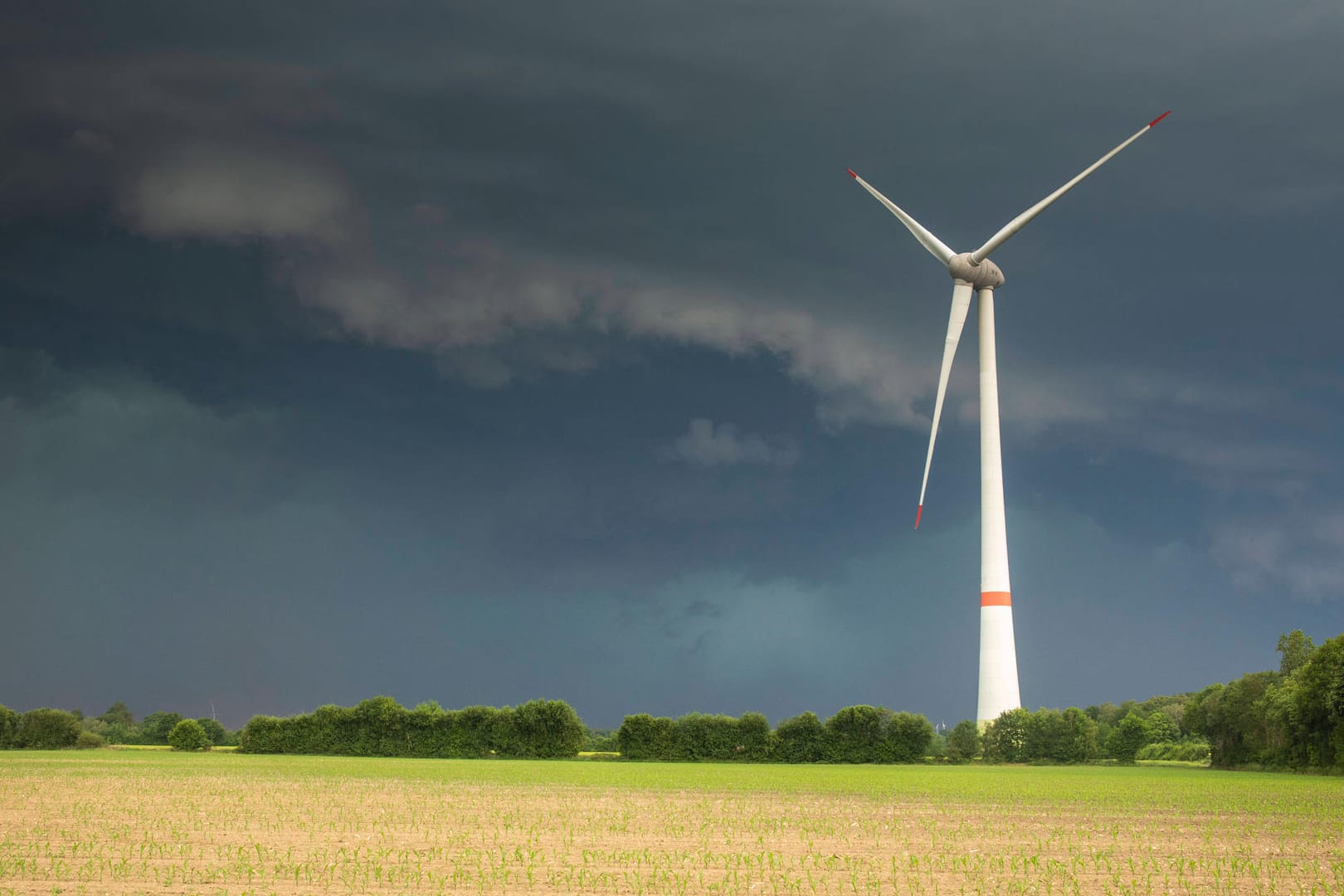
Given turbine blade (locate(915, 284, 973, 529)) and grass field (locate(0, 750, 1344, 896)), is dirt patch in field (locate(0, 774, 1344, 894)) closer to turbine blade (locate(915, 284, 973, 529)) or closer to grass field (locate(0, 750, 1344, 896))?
grass field (locate(0, 750, 1344, 896))

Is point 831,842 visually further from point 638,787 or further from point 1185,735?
point 1185,735

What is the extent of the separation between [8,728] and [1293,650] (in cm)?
13643

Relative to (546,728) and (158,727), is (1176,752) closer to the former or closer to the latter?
(546,728)

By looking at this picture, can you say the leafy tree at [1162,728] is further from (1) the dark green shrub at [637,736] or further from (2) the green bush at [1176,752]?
(1) the dark green shrub at [637,736]

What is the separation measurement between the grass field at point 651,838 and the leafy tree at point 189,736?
64.2 m

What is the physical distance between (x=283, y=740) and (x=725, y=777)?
206 feet

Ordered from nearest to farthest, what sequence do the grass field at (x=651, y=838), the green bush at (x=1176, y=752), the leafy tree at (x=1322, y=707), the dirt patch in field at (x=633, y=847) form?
1. the dirt patch in field at (x=633, y=847)
2. the grass field at (x=651, y=838)
3. the leafy tree at (x=1322, y=707)
4. the green bush at (x=1176, y=752)

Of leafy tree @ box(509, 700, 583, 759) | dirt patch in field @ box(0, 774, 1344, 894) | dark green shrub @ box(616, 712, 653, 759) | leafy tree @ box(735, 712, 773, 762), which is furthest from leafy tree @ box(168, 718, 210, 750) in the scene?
dirt patch in field @ box(0, 774, 1344, 894)

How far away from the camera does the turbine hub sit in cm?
11050

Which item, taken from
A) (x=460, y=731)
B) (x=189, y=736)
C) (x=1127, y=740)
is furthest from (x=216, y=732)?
(x=1127, y=740)

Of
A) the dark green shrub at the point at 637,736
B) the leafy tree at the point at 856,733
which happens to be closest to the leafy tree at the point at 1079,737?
the leafy tree at the point at 856,733

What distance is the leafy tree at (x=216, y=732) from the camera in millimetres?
131625

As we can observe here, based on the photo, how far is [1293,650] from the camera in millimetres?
104438

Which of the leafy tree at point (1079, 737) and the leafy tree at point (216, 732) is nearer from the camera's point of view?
the leafy tree at point (1079, 737)
